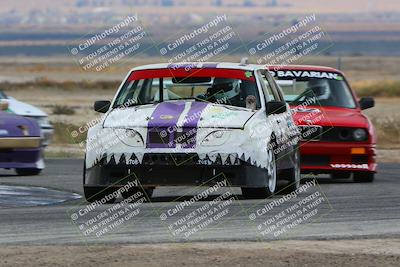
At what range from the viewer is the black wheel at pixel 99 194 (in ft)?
44.0

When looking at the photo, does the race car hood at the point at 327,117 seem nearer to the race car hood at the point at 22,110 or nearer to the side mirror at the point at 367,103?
the side mirror at the point at 367,103

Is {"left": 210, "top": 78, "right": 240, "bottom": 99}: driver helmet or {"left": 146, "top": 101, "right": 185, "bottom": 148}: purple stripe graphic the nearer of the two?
{"left": 146, "top": 101, "right": 185, "bottom": 148}: purple stripe graphic

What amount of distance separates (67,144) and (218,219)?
54.4 ft

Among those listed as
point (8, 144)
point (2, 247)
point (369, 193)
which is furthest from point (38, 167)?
point (2, 247)

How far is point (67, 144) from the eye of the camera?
2812cm

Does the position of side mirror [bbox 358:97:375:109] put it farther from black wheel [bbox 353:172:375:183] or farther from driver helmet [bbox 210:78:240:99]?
driver helmet [bbox 210:78:240:99]

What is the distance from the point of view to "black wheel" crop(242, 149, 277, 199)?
13500 millimetres

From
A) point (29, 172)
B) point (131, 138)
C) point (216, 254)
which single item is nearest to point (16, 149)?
point (29, 172)

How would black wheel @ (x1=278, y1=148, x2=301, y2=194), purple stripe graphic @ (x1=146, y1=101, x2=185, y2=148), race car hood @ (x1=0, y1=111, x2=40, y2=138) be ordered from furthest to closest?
race car hood @ (x1=0, y1=111, x2=40, y2=138), black wheel @ (x1=278, y1=148, x2=301, y2=194), purple stripe graphic @ (x1=146, y1=101, x2=185, y2=148)

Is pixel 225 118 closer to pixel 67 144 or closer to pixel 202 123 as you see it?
pixel 202 123

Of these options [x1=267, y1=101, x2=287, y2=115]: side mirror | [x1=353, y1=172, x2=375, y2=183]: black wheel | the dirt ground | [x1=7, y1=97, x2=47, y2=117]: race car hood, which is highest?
the dirt ground

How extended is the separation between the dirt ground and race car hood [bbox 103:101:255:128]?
3.20 meters

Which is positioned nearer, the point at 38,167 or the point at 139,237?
the point at 139,237

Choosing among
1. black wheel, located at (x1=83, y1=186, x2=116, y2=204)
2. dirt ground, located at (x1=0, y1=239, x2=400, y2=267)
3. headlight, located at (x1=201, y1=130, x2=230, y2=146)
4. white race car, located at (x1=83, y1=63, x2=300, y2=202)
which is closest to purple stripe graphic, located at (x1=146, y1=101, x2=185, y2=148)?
white race car, located at (x1=83, y1=63, x2=300, y2=202)
